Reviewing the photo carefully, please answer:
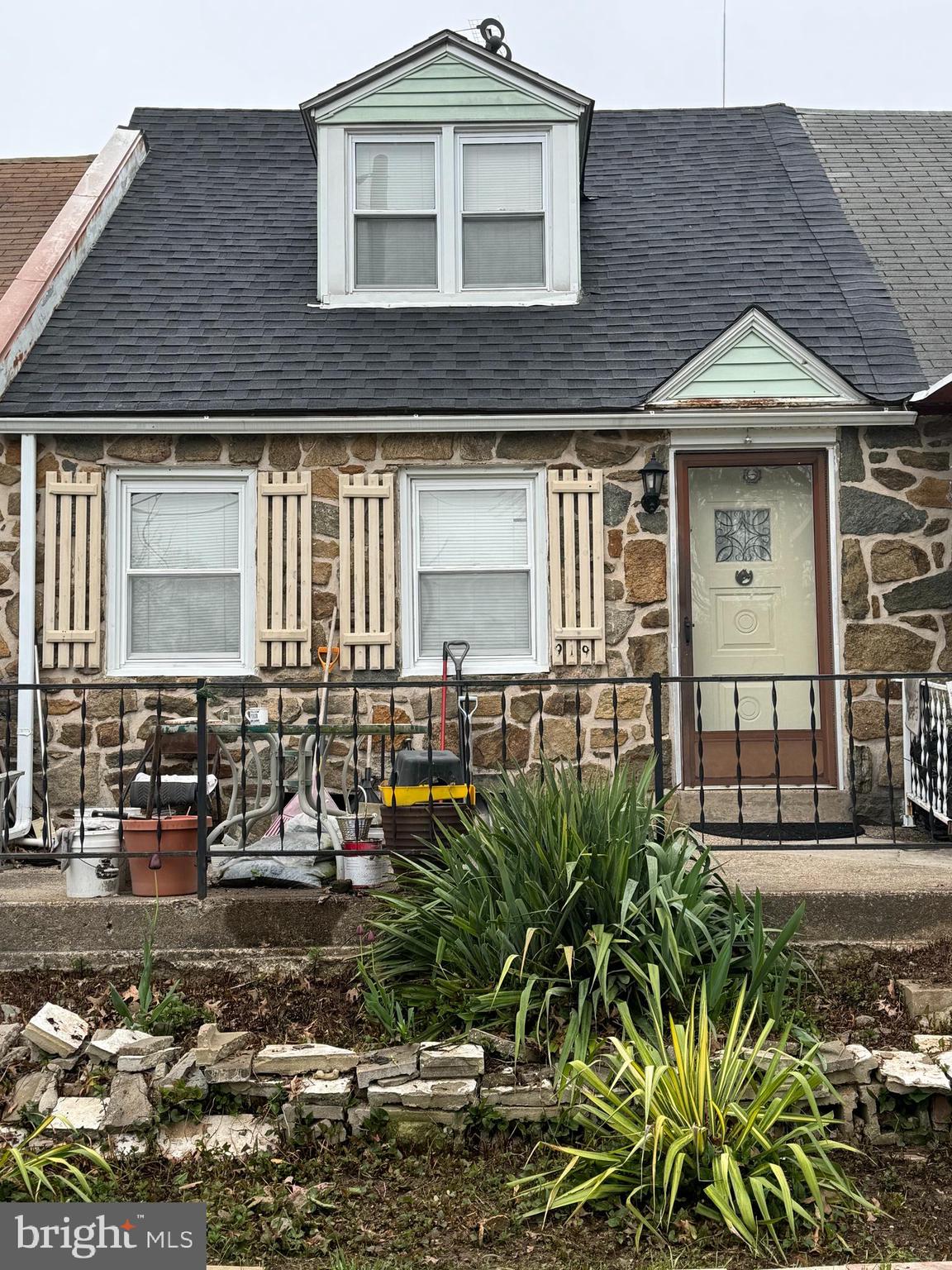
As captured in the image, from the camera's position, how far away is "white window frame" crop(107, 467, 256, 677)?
7.84 meters

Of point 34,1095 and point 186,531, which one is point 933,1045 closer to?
point 34,1095

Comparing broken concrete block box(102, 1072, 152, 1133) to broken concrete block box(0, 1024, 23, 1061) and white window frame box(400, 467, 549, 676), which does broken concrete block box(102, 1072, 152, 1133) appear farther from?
white window frame box(400, 467, 549, 676)

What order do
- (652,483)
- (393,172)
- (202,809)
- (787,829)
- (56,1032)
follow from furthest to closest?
(393,172), (652,483), (787,829), (202,809), (56,1032)

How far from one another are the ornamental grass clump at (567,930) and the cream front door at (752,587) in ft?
10.5

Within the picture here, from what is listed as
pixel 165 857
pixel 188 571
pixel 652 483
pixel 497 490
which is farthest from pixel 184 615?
pixel 652 483

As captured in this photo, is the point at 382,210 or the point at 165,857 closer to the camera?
the point at 165,857

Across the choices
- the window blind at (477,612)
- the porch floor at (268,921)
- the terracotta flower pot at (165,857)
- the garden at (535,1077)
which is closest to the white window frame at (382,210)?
the window blind at (477,612)

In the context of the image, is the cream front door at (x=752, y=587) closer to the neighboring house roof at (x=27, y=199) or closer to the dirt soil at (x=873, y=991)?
the dirt soil at (x=873, y=991)

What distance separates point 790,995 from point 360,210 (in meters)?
6.34

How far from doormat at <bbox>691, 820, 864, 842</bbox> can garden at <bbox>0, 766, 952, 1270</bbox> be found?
2379mm

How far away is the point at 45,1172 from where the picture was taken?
379 centimetres

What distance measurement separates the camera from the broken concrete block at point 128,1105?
406cm

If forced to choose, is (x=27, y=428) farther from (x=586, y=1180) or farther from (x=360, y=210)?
(x=586, y=1180)

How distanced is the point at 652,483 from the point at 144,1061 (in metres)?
4.92
